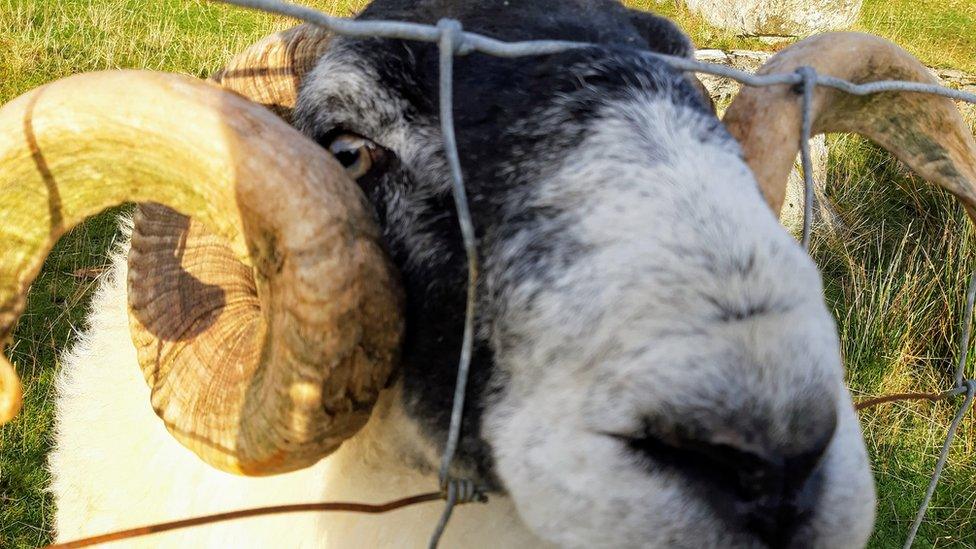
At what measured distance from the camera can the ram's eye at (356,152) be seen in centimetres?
230

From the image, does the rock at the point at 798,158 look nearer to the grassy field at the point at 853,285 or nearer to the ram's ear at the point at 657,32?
Answer: the grassy field at the point at 853,285

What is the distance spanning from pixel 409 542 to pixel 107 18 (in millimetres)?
8146

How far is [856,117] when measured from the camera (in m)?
3.01

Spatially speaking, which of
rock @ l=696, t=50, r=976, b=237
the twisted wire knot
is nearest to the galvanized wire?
the twisted wire knot

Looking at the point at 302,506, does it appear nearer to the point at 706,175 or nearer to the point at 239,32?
the point at 706,175

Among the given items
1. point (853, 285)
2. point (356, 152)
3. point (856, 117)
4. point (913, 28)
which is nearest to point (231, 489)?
point (356, 152)

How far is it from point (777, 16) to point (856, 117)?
14548 millimetres

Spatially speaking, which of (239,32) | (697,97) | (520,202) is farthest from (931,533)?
(239,32)

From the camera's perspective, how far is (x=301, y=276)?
69.9 inches

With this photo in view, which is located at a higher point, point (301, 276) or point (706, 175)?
point (706, 175)

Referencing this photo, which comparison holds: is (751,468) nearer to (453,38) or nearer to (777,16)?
(453,38)

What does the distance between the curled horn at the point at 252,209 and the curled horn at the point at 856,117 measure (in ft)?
4.57

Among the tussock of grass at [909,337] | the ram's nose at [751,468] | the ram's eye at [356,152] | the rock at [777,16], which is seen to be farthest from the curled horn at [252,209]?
the rock at [777,16]

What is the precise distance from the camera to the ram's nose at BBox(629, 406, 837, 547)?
1.43 m
